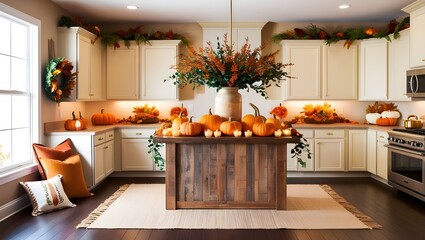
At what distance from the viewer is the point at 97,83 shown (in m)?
6.57

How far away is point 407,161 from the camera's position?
5.09 m

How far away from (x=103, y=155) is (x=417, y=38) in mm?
4710

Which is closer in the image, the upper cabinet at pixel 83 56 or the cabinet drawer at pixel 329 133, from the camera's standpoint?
the upper cabinet at pixel 83 56

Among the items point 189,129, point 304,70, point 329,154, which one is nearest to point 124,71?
point 189,129

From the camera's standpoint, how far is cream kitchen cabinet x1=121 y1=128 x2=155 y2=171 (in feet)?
21.3

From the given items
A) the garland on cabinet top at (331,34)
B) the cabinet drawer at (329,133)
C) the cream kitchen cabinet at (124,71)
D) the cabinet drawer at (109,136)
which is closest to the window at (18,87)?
the cabinet drawer at (109,136)

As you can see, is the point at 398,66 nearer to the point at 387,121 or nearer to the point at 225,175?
the point at 387,121

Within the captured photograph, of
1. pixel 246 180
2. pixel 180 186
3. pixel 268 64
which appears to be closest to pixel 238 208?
pixel 246 180

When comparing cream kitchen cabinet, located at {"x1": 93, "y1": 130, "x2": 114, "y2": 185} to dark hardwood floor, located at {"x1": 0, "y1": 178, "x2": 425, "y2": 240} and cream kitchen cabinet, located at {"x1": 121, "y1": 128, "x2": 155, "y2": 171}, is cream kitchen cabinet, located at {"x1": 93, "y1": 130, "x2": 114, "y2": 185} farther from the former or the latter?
dark hardwood floor, located at {"x1": 0, "y1": 178, "x2": 425, "y2": 240}

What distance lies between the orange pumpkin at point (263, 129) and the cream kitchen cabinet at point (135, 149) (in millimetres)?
2626

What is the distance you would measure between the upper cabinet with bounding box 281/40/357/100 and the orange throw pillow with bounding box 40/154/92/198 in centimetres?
369

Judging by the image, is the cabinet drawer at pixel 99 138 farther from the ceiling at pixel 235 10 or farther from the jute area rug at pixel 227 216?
the ceiling at pixel 235 10

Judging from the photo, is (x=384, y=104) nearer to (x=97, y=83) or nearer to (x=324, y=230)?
(x=324, y=230)

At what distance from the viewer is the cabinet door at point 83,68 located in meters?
5.72
